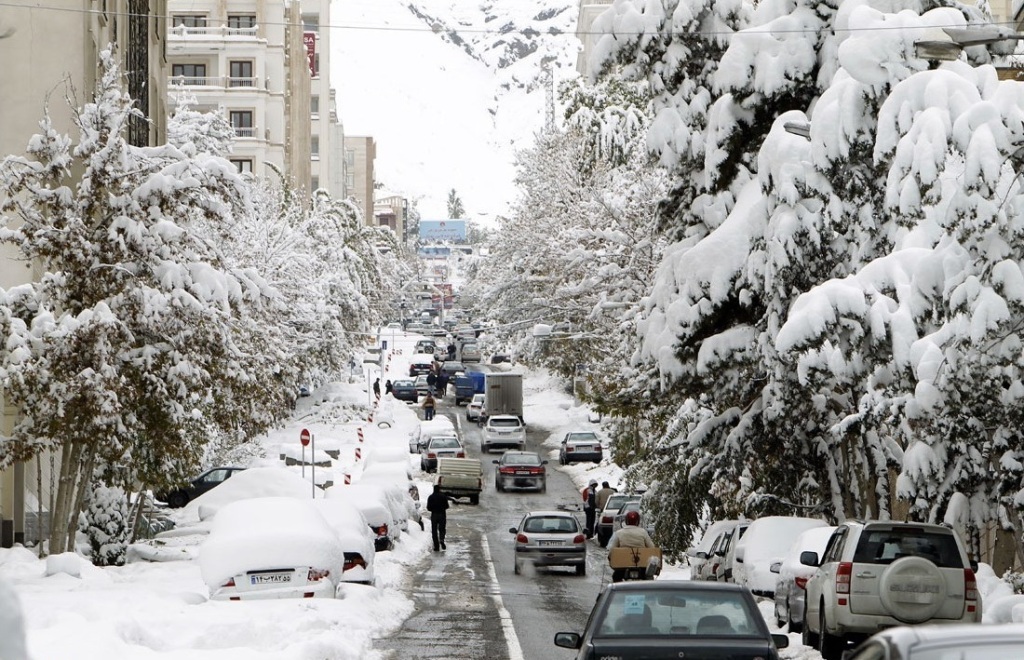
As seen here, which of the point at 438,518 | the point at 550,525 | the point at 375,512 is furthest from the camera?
the point at 438,518

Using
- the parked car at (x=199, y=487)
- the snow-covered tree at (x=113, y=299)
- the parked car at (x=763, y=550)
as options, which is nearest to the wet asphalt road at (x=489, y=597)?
the parked car at (x=763, y=550)

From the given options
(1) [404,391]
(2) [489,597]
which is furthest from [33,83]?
(1) [404,391]

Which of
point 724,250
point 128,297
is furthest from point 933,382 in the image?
point 128,297

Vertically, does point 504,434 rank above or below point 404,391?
below

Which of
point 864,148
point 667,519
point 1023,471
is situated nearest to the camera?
point 1023,471

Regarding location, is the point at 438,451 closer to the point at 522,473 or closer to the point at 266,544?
the point at 522,473

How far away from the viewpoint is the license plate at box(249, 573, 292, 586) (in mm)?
20266

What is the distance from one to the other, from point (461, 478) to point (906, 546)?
36678mm

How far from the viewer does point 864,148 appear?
2173 cm

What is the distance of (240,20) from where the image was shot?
9012cm

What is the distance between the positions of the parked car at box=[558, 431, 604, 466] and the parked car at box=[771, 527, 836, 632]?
42.9m

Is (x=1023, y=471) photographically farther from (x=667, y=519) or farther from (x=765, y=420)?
(x=667, y=519)

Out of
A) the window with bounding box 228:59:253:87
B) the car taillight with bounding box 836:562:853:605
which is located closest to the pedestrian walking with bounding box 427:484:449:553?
the car taillight with bounding box 836:562:853:605

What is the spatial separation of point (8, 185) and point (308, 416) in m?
50.2
